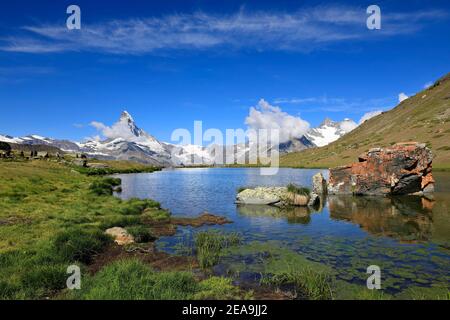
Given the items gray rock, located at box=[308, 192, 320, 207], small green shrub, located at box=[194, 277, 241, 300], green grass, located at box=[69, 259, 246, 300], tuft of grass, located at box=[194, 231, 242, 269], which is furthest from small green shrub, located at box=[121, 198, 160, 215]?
small green shrub, located at box=[194, 277, 241, 300]

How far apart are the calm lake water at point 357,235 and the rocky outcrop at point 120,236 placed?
8.79 feet

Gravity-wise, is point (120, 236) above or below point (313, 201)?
below

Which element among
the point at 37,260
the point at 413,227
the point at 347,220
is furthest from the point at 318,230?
the point at 37,260

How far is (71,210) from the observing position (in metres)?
38.0

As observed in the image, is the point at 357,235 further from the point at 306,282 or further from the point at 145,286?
the point at 145,286

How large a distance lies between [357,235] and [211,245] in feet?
45.4

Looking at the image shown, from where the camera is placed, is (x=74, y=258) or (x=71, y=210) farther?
(x=71, y=210)

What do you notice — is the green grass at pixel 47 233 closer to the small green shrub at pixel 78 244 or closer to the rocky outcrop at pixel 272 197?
the small green shrub at pixel 78 244

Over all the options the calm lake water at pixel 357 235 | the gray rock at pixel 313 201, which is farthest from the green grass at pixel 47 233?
the gray rock at pixel 313 201

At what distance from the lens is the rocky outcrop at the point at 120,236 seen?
27.0 metres

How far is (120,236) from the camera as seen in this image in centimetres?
2764

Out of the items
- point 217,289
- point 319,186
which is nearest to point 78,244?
point 217,289
